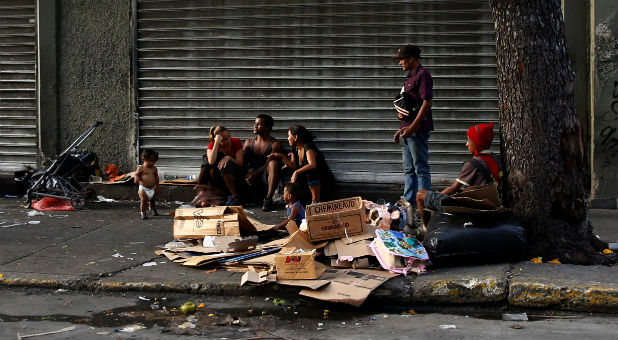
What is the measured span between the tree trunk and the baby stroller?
17.8 ft

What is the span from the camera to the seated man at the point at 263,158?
9.45 metres

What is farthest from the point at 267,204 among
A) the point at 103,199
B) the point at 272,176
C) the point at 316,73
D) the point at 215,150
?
the point at 103,199

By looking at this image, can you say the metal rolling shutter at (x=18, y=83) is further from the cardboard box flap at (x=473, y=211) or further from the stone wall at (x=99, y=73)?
the cardboard box flap at (x=473, y=211)

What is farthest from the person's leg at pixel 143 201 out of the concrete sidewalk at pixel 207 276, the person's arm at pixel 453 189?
the person's arm at pixel 453 189

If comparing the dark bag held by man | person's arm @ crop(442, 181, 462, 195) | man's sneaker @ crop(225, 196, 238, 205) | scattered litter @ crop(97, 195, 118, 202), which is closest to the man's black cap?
the dark bag held by man

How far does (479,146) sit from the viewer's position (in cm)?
668

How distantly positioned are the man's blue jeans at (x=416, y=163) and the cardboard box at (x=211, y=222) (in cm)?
191

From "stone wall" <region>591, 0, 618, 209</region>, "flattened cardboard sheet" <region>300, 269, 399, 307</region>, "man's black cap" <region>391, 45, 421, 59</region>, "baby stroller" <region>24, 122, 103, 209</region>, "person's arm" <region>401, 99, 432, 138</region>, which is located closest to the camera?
"flattened cardboard sheet" <region>300, 269, 399, 307</region>

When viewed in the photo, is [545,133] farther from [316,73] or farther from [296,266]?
[316,73]

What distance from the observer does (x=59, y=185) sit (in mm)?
9508

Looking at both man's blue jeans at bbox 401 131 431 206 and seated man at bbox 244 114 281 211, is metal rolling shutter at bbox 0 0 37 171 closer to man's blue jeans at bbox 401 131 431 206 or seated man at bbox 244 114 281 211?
seated man at bbox 244 114 281 211

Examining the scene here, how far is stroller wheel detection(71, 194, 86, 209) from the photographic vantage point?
9535 millimetres

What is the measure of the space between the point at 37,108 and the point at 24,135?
442mm

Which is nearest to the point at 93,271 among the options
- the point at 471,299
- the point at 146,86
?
the point at 471,299
